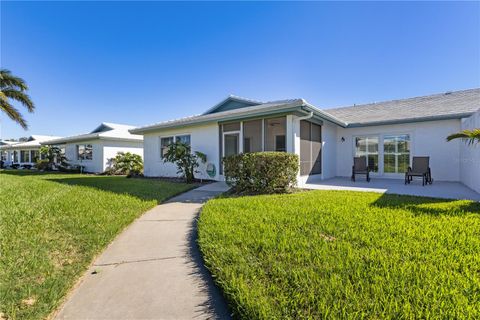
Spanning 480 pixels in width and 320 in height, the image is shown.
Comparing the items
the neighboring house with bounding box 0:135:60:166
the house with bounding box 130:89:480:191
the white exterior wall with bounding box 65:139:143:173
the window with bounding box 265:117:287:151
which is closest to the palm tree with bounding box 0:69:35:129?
the white exterior wall with bounding box 65:139:143:173

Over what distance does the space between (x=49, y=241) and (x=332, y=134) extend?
13038 mm

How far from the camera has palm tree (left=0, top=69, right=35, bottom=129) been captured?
13438mm

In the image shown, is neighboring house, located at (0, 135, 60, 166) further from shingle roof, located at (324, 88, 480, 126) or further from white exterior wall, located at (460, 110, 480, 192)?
white exterior wall, located at (460, 110, 480, 192)

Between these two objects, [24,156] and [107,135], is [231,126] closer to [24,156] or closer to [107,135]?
[107,135]

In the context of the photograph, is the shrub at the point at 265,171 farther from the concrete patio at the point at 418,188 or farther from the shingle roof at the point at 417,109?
the shingle roof at the point at 417,109

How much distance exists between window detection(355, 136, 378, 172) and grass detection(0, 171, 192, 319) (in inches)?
452

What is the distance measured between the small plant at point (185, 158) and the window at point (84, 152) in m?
13.0

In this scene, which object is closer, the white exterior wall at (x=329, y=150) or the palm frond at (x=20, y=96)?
the white exterior wall at (x=329, y=150)

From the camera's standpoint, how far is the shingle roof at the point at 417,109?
10.6 metres

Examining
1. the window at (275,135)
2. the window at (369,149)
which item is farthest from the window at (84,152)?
the window at (369,149)

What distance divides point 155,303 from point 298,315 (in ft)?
4.69

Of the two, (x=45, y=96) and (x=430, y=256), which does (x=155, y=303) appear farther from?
(x=45, y=96)

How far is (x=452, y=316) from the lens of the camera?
1.89 m

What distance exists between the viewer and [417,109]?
1229 centimetres
